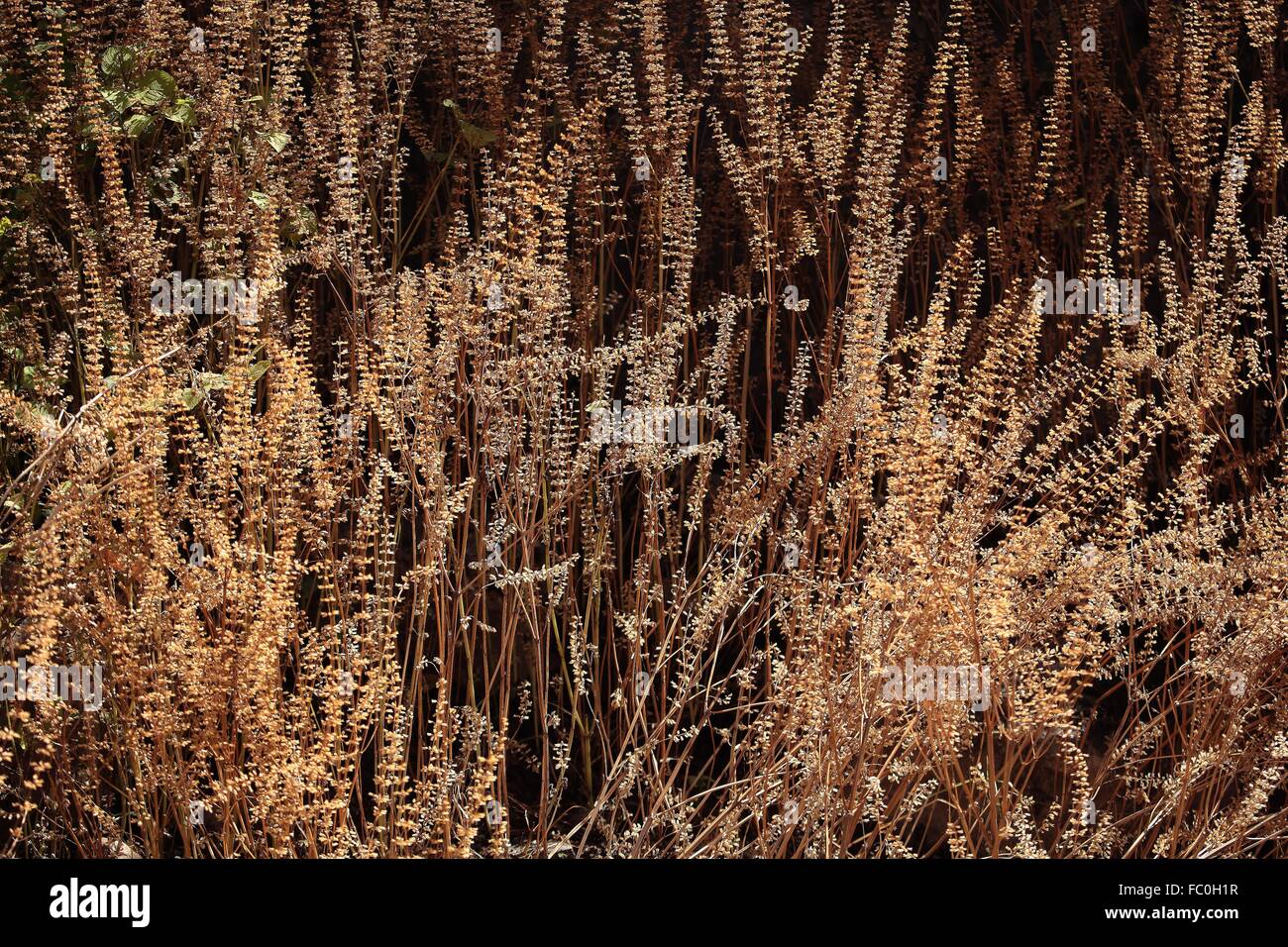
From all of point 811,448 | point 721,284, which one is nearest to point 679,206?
point 811,448

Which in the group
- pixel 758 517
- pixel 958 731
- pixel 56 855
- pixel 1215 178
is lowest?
pixel 56 855

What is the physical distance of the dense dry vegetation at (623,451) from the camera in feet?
5.54

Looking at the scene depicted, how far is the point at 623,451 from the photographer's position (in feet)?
6.59

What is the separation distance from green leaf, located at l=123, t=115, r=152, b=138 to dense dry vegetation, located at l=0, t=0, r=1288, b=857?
33 millimetres

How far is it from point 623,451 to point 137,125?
39.9 inches

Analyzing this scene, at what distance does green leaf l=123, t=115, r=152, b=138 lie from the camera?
7.58 feet

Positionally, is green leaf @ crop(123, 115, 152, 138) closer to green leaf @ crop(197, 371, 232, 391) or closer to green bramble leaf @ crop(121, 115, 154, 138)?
green bramble leaf @ crop(121, 115, 154, 138)

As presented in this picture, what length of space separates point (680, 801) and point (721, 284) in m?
1.34

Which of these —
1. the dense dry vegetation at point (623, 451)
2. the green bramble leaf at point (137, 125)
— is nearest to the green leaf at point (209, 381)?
the dense dry vegetation at point (623, 451)

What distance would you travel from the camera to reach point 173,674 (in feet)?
6.21

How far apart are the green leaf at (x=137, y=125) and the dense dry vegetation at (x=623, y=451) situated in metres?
0.03

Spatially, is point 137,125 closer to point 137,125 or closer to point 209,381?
point 137,125

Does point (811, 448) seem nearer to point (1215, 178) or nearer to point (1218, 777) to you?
point (1218, 777)

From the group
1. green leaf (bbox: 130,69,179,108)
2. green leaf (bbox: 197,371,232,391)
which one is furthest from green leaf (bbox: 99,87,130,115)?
green leaf (bbox: 197,371,232,391)
